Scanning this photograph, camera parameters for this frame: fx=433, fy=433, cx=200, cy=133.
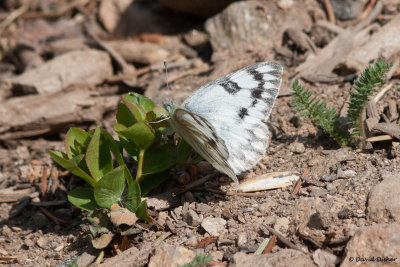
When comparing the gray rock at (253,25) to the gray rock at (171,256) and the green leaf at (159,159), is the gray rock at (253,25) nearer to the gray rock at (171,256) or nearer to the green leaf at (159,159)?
the green leaf at (159,159)

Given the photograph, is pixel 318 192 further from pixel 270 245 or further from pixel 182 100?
pixel 182 100

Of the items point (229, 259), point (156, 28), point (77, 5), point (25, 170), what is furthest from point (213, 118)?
point (77, 5)

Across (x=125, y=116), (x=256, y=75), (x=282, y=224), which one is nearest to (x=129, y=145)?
(x=125, y=116)

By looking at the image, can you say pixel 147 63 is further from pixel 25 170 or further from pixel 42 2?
pixel 42 2

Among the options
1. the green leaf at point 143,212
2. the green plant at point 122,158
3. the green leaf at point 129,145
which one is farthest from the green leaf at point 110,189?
the green leaf at point 129,145

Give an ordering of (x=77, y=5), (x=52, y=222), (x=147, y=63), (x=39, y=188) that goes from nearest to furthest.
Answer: (x=52, y=222) < (x=39, y=188) < (x=147, y=63) < (x=77, y=5)

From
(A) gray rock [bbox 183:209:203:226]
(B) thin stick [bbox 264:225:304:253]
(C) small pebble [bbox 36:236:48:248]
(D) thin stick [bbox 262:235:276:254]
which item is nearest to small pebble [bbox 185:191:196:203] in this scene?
(A) gray rock [bbox 183:209:203:226]

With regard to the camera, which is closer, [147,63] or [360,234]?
[360,234]
